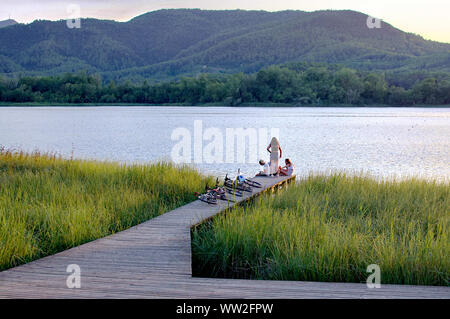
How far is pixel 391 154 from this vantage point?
2639 centimetres

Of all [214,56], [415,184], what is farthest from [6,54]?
[415,184]

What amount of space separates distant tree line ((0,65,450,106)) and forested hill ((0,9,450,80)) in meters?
22.8

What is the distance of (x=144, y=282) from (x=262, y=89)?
96053mm

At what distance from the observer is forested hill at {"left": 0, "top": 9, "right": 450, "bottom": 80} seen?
12225 cm

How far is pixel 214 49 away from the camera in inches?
Answer: 6048

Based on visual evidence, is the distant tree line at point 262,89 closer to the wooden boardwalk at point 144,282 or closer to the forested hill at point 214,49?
the forested hill at point 214,49

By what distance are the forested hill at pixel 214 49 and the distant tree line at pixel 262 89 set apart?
22.8 m

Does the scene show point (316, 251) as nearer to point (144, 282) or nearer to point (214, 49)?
point (144, 282)

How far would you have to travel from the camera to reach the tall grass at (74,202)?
5527 mm

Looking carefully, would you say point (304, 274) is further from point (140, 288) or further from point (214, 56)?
point (214, 56)
